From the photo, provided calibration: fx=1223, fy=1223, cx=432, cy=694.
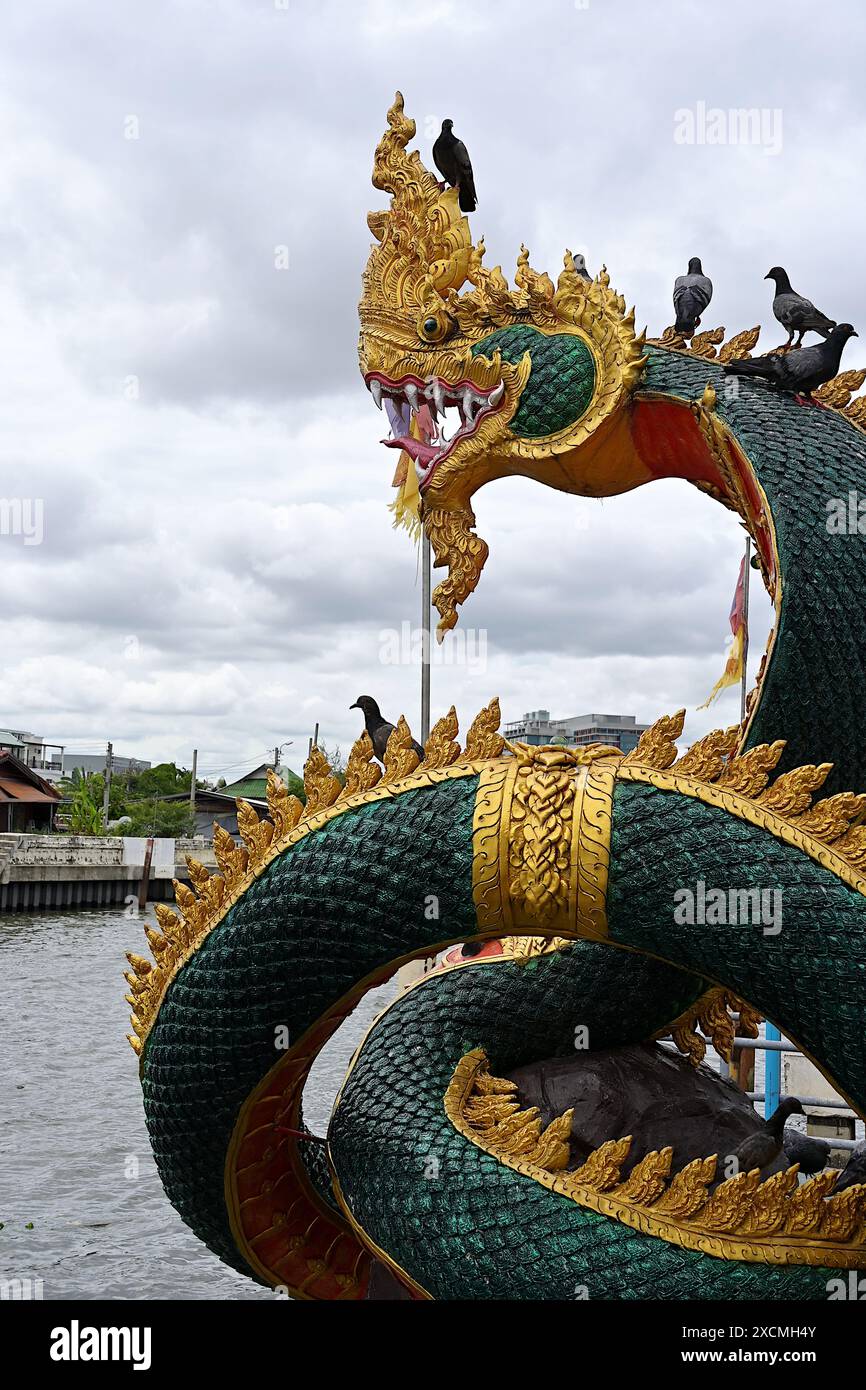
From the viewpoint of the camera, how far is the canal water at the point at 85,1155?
7.52 meters

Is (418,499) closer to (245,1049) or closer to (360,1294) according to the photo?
(245,1049)

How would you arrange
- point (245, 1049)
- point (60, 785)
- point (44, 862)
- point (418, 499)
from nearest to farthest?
1. point (245, 1049)
2. point (418, 499)
3. point (44, 862)
4. point (60, 785)

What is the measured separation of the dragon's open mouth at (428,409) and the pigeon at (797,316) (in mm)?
1088

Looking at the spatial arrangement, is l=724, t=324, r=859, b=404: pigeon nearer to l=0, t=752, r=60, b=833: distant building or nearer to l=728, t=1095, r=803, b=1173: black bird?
l=728, t=1095, r=803, b=1173: black bird

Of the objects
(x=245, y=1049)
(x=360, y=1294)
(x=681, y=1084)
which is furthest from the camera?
(x=360, y=1294)

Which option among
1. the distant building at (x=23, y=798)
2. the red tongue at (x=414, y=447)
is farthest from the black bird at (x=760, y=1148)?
the distant building at (x=23, y=798)

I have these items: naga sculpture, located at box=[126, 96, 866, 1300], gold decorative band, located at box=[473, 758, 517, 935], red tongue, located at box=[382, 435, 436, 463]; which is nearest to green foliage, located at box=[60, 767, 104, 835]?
red tongue, located at box=[382, 435, 436, 463]

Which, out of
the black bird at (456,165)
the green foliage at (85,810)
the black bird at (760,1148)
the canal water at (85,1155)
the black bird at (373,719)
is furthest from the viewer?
the green foliage at (85,810)

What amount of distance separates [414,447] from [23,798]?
41318 millimetres

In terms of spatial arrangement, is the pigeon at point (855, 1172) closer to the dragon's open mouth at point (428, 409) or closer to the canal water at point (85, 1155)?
the dragon's open mouth at point (428, 409)

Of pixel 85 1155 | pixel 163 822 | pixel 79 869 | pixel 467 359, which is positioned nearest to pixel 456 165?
pixel 467 359
